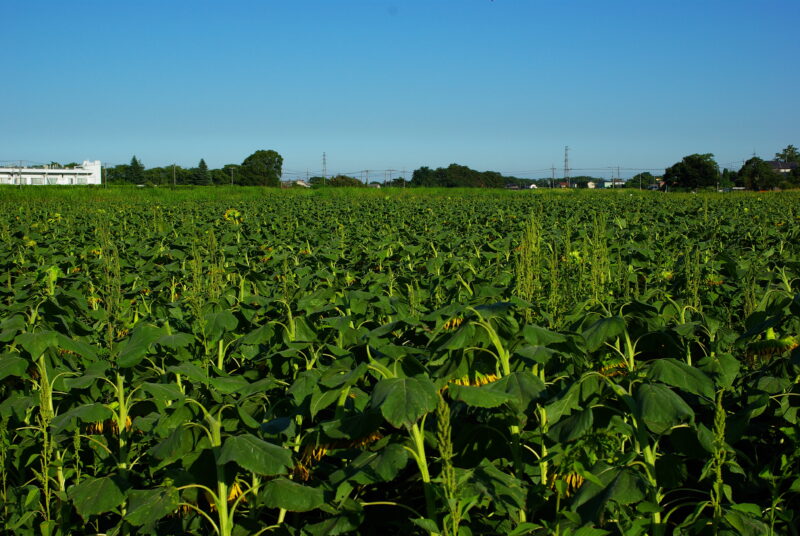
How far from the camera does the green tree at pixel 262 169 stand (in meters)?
84.6

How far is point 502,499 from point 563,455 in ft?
0.89

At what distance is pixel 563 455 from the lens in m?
2.33

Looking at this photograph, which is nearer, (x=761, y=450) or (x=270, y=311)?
(x=761, y=450)

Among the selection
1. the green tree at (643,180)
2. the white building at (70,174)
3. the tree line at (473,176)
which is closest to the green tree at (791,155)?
the tree line at (473,176)

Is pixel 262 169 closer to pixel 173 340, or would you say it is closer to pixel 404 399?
pixel 173 340

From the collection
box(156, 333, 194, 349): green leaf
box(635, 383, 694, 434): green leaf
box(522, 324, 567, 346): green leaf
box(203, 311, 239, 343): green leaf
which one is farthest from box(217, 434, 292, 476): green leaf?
box(203, 311, 239, 343): green leaf

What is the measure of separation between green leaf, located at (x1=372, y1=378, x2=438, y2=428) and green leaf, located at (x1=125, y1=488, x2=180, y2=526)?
769mm

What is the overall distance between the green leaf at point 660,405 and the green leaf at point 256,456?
1.05 m

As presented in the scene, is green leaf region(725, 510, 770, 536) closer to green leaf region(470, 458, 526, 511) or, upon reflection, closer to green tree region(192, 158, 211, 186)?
green leaf region(470, 458, 526, 511)

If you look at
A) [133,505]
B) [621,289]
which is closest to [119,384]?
[133,505]

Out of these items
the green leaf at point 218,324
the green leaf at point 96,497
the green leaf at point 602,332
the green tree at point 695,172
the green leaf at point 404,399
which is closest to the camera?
the green leaf at point 404,399

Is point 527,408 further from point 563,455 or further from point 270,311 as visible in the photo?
point 270,311

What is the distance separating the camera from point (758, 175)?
61969 mm

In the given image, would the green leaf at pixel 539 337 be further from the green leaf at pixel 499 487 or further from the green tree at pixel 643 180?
the green tree at pixel 643 180
